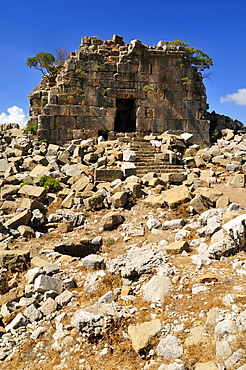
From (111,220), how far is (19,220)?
8.21 ft

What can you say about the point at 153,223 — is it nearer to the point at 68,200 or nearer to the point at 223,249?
the point at 223,249

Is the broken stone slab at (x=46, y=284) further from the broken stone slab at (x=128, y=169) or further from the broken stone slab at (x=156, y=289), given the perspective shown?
the broken stone slab at (x=128, y=169)

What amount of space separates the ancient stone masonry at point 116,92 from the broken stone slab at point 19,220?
8118mm

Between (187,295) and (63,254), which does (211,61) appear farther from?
(187,295)

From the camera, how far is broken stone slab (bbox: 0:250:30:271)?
280 inches

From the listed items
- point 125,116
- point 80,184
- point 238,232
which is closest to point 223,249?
point 238,232

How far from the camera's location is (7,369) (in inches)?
180

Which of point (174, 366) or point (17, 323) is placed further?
point (17, 323)

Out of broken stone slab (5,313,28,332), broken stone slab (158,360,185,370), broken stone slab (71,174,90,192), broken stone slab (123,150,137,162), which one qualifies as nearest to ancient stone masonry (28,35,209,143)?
broken stone slab (123,150,137,162)

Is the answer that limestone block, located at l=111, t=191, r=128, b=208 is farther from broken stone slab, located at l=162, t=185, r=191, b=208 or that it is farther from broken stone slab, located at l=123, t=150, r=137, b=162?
broken stone slab, located at l=123, t=150, r=137, b=162

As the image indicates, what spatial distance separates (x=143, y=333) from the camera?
4441 mm

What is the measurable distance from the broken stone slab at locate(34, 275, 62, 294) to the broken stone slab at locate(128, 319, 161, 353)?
204 centimetres

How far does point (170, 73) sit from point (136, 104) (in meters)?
2.54

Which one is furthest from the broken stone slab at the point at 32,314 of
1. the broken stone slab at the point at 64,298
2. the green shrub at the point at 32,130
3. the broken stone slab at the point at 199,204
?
the green shrub at the point at 32,130
